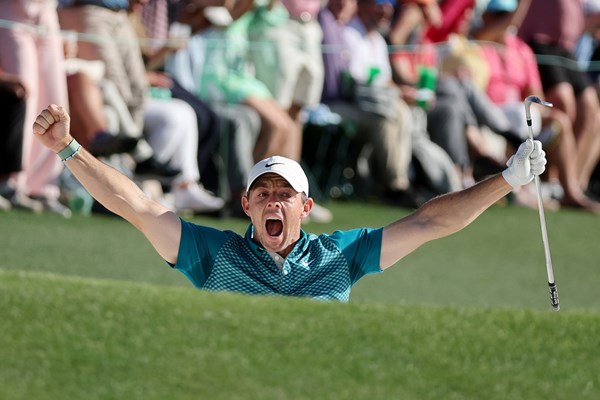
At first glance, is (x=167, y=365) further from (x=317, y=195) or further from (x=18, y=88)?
(x=317, y=195)

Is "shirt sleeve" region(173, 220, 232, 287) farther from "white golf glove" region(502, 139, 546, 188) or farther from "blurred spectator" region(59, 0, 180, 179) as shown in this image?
"blurred spectator" region(59, 0, 180, 179)

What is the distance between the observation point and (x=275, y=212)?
7309 mm

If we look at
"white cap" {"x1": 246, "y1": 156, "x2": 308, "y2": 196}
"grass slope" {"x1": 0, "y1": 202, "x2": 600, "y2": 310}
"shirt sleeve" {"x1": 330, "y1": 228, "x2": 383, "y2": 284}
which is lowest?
"grass slope" {"x1": 0, "y1": 202, "x2": 600, "y2": 310}

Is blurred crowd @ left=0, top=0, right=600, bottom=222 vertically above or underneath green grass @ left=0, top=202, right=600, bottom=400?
underneath

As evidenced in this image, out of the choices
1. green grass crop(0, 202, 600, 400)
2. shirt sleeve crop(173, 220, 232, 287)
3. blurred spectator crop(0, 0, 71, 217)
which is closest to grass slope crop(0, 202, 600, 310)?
blurred spectator crop(0, 0, 71, 217)

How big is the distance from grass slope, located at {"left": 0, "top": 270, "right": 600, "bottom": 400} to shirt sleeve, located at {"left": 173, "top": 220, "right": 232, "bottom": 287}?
2.58ft

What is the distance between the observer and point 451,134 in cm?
1537

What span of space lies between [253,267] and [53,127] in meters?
1.10

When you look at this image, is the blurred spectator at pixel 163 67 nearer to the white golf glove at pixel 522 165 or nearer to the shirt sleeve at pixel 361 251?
the shirt sleeve at pixel 361 251

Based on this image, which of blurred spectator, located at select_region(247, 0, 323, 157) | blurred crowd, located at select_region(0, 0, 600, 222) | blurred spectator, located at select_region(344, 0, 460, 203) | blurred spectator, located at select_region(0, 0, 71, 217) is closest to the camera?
blurred spectator, located at select_region(0, 0, 71, 217)

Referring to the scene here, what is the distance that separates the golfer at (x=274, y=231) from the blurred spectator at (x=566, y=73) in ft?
31.9

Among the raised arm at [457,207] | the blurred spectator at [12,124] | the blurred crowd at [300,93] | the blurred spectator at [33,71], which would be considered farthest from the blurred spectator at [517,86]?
the raised arm at [457,207]

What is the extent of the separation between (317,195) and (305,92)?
4.41ft

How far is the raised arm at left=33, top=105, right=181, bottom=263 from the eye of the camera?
715 centimetres
